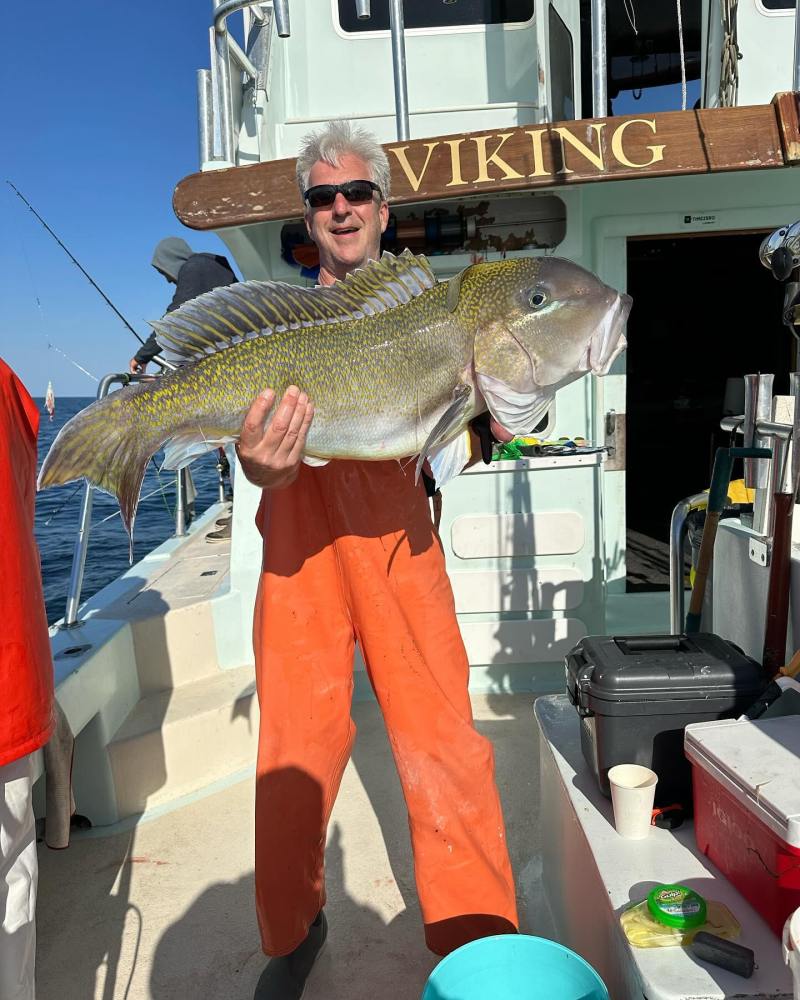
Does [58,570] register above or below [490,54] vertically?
below

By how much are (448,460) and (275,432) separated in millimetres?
501

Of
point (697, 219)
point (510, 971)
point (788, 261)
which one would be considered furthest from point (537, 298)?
point (697, 219)

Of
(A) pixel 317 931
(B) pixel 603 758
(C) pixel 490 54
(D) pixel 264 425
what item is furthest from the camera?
(C) pixel 490 54

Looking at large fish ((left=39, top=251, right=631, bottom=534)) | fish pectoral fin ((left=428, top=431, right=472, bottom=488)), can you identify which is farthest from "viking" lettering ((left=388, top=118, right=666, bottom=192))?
fish pectoral fin ((left=428, top=431, right=472, bottom=488))

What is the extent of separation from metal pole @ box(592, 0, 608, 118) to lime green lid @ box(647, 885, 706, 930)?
378cm

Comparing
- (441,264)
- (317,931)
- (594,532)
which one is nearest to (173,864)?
(317,931)

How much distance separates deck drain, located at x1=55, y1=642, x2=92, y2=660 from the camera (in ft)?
11.0

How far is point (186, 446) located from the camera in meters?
1.94

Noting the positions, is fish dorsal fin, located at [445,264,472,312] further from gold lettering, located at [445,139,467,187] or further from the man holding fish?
gold lettering, located at [445,139,467,187]

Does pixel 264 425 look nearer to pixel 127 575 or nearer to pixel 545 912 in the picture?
pixel 545 912

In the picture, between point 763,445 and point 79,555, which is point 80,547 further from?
point 763,445

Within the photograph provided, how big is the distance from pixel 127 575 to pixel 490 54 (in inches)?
179

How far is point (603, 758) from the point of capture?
2154mm

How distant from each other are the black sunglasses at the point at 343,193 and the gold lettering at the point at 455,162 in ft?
6.86
